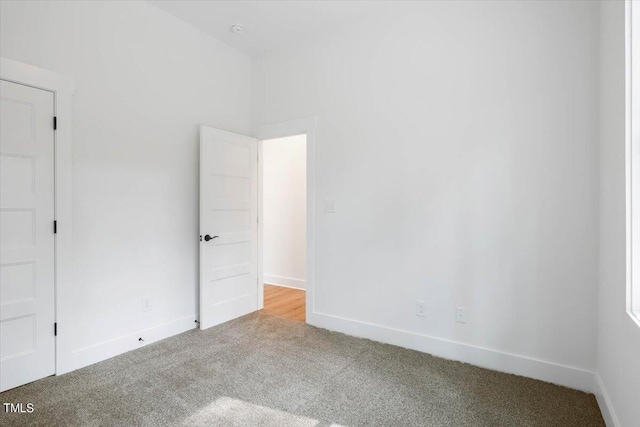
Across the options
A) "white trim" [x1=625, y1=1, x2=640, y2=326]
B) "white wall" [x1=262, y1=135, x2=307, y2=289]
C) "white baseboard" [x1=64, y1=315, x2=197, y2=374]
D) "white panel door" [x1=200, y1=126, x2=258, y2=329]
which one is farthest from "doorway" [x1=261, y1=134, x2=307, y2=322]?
"white trim" [x1=625, y1=1, x2=640, y2=326]

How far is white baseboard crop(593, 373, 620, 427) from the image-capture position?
1744mm

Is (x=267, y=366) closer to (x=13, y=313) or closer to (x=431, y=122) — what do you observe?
(x=13, y=313)

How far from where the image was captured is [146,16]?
2.92m

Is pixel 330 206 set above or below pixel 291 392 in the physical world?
above

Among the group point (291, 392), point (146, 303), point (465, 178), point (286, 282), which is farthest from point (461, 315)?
point (286, 282)

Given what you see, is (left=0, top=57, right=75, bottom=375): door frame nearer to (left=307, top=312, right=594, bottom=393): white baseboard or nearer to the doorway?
(left=307, top=312, right=594, bottom=393): white baseboard

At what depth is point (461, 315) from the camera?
8.72 ft

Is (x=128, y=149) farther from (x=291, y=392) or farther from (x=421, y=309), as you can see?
(x=421, y=309)

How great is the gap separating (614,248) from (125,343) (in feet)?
11.5

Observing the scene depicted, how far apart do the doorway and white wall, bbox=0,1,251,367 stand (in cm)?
169

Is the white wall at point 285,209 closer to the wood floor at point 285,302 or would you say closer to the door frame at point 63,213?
the wood floor at point 285,302

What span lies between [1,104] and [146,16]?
1.40 m

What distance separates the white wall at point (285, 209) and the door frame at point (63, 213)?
277 cm

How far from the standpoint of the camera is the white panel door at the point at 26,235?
216 centimetres
